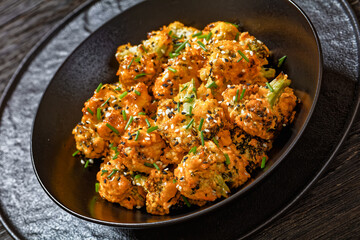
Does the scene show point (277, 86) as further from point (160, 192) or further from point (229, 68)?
point (160, 192)

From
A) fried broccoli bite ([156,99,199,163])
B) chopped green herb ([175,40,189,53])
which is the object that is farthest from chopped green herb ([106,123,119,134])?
chopped green herb ([175,40,189,53])

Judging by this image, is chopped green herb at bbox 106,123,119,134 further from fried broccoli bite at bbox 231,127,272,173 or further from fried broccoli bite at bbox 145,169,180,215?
fried broccoli bite at bbox 231,127,272,173

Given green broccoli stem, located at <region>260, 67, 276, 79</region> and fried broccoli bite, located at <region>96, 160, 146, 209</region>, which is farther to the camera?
green broccoli stem, located at <region>260, 67, 276, 79</region>

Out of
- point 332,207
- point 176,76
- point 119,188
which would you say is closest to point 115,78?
point 176,76

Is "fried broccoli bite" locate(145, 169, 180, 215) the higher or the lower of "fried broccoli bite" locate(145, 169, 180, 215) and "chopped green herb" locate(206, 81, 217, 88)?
the lower

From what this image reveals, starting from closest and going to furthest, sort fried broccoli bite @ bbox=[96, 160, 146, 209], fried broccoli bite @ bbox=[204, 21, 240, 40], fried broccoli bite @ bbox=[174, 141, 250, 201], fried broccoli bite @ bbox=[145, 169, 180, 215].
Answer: fried broccoli bite @ bbox=[174, 141, 250, 201]
fried broccoli bite @ bbox=[145, 169, 180, 215]
fried broccoli bite @ bbox=[96, 160, 146, 209]
fried broccoli bite @ bbox=[204, 21, 240, 40]

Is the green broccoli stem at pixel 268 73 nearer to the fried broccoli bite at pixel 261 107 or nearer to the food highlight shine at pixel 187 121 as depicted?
the food highlight shine at pixel 187 121

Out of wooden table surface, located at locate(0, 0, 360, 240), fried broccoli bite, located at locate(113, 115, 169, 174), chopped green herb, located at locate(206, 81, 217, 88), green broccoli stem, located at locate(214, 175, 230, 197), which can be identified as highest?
chopped green herb, located at locate(206, 81, 217, 88)

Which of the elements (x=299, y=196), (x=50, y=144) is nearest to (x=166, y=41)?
(x=50, y=144)
